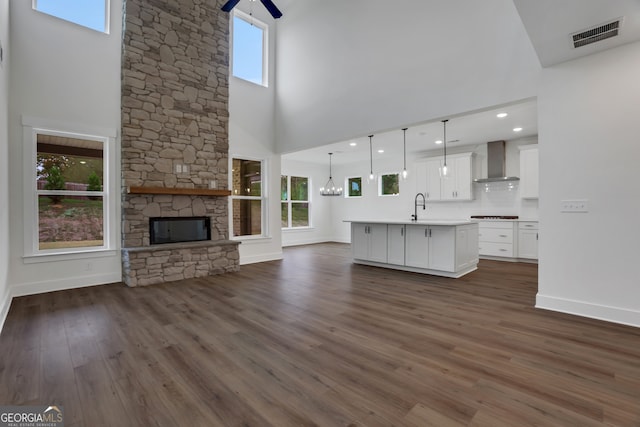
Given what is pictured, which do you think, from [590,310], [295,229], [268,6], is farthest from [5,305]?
[295,229]

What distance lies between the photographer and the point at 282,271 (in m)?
5.56

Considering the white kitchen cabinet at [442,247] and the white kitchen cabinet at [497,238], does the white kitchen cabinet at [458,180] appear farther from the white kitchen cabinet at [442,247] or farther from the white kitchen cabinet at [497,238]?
the white kitchen cabinet at [442,247]

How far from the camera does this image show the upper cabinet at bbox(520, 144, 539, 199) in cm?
642

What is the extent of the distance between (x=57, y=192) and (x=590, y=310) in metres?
6.92

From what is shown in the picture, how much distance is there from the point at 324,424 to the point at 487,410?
0.92 meters

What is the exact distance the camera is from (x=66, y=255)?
4.40 meters

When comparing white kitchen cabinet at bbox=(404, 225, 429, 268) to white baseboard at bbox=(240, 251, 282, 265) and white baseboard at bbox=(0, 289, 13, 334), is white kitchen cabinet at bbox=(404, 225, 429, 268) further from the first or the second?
white baseboard at bbox=(0, 289, 13, 334)

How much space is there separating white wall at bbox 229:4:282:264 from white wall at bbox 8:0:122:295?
2106 mm

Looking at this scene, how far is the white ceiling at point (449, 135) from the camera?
509cm

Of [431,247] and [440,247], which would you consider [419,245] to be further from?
[440,247]

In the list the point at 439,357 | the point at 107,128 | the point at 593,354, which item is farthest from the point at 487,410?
the point at 107,128

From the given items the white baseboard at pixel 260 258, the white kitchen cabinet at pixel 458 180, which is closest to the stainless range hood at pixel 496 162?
the white kitchen cabinet at pixel 458 180

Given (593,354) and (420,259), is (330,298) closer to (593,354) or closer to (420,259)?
(420,259)

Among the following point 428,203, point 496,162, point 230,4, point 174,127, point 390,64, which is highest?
point 230,4
